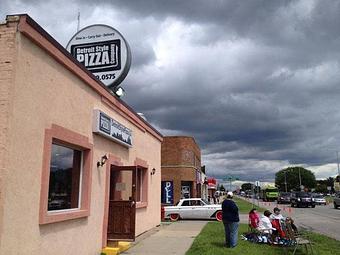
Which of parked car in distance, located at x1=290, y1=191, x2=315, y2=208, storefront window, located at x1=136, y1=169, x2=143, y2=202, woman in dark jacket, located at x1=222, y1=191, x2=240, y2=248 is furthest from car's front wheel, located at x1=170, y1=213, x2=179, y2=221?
parked car in distance, located at x1=290, y1=191, x2=315, y2=208

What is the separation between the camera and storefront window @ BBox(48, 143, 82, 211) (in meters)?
8.40

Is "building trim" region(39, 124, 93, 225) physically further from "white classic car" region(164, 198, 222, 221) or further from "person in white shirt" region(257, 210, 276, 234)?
"white classic car" region(164, 198, 222, 221)

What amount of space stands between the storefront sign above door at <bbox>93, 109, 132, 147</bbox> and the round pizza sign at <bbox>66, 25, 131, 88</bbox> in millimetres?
2345

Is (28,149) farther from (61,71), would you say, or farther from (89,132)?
(89,132)

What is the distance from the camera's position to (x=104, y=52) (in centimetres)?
1466

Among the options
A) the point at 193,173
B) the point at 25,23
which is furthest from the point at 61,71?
the point at 193,173

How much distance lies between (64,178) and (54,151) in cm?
78

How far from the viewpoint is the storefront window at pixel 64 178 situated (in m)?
8.40

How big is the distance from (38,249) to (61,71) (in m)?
3.45

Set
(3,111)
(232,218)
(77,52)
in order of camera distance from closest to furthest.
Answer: (3,111)
(232,218)
(77,52)

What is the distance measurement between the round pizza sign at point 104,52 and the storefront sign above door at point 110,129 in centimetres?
234

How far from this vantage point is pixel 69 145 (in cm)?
903

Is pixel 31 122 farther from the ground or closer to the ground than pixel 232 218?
farther from the ground

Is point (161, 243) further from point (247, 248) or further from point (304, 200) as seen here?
point (304, 200)
